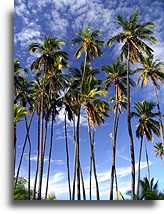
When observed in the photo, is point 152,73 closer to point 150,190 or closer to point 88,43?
point 88,43

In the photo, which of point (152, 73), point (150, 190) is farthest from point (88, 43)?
point (150, 190)

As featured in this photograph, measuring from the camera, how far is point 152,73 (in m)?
3.23

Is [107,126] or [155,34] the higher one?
[155,34]

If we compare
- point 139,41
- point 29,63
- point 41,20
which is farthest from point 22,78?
point 139,41

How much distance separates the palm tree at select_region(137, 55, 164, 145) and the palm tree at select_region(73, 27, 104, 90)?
331 mm

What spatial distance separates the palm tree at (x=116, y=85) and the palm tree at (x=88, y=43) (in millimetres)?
127

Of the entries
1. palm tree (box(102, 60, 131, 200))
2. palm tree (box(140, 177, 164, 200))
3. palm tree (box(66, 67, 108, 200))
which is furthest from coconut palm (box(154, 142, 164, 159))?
palm tree (box(66, 67, 108, 200))

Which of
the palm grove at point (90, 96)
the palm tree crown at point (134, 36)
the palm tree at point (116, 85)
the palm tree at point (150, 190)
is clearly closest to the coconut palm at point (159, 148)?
the palm grove at point (90, 96)

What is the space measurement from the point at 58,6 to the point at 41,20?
0.52 feet

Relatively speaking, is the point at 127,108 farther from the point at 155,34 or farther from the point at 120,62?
the point at 155,34

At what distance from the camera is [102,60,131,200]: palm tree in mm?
3158

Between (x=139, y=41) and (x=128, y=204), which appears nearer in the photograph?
(x=128, y=204)

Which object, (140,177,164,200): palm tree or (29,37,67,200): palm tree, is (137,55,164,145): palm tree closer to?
(140,177,164,200): palm tree

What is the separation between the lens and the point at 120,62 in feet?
10.7
